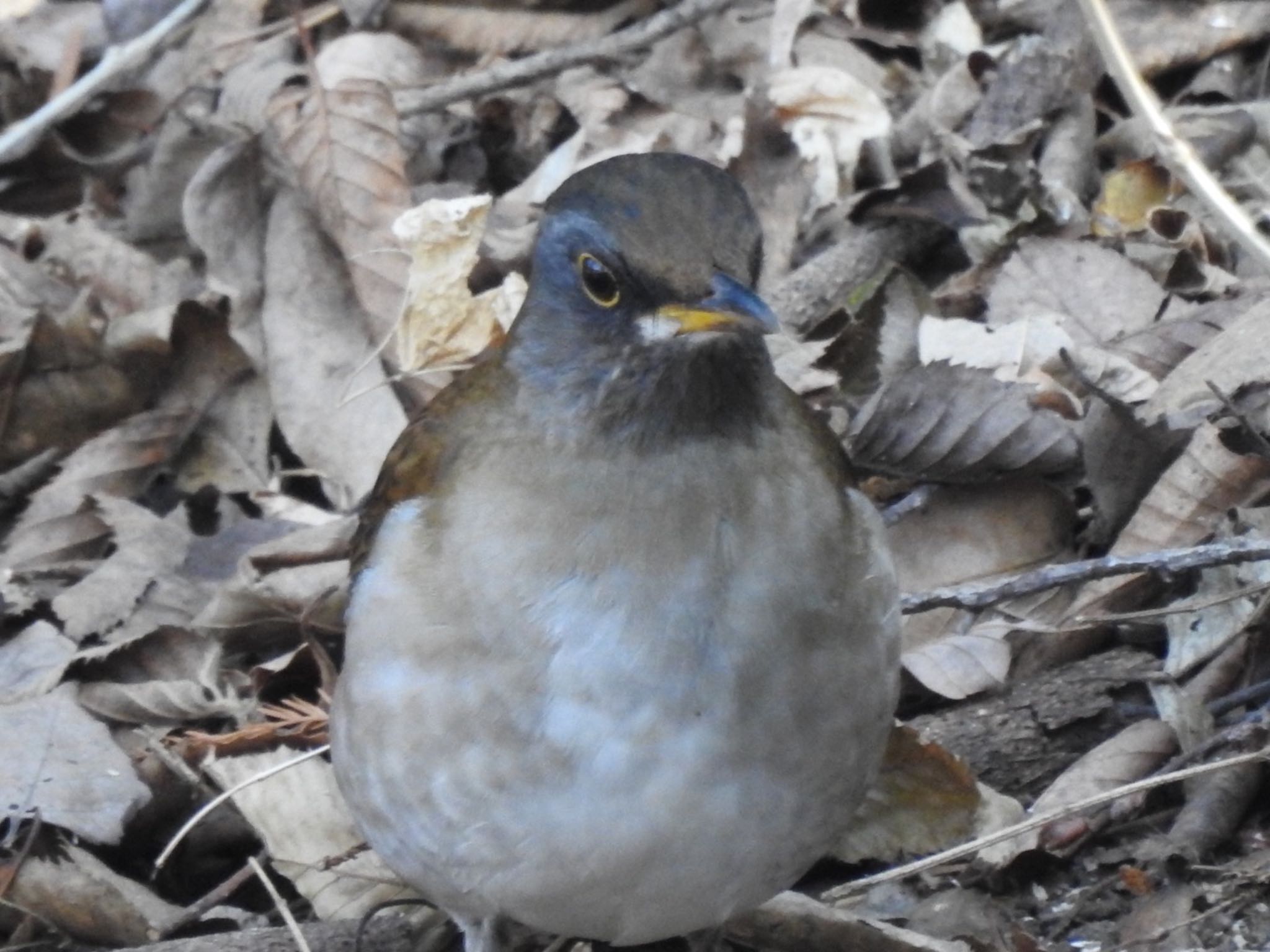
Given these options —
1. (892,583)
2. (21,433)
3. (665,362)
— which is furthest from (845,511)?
(21,433)

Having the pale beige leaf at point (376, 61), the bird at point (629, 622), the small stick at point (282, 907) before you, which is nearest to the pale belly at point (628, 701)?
the bird at point (629, 622)

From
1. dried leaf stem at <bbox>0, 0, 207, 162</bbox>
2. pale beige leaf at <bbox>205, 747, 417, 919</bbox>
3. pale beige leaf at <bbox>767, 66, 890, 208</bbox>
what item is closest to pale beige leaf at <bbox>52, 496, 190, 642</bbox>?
pale beige leaf at <bbox>205, 747, 417, 919</bbox>

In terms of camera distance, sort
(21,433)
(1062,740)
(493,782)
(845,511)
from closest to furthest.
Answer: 1. (493,782)
2. (845,511)
3. (1062,740)
4. (21,433)

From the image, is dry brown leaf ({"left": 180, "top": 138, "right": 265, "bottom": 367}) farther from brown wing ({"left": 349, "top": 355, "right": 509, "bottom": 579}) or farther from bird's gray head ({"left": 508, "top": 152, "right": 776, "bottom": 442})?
bird's gray head ({"left": 508, "top": 152, "right": 776, "bottom": 442})

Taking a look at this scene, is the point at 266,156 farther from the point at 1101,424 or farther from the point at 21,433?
the point at 1101,424

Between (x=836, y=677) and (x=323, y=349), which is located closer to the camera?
(x=836, y=677)

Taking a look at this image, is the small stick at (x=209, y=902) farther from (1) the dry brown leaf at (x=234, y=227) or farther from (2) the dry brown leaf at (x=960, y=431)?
(1) the dry brown leaf at (x=234, y=227)

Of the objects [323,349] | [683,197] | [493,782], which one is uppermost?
[683,197]
